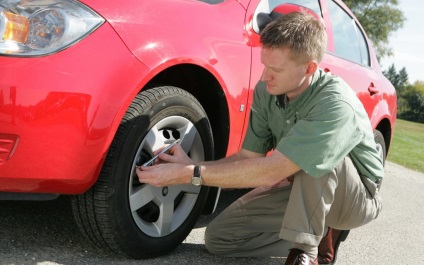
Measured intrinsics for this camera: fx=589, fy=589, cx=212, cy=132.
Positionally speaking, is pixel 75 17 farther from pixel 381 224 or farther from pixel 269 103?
pixel 381 224

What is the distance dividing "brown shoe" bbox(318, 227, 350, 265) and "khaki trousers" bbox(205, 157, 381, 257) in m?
0.17

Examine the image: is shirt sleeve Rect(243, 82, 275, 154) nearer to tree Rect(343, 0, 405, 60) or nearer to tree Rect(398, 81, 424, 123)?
tree Rect(343, 0, 405, 60)

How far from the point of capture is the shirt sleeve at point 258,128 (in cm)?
272

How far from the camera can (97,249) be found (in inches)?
99.6

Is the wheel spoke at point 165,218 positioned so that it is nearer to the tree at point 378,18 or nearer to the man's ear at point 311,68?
the man's ear at point 311,68

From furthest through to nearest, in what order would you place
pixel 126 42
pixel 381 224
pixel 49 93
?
pixel 381 224, pixel 126 42, pixel 49 93

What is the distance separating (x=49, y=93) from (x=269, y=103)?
104cm

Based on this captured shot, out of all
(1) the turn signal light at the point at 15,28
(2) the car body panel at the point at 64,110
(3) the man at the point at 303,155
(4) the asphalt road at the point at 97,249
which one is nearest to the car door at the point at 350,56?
(4) the asphalt road at the point at 97,249

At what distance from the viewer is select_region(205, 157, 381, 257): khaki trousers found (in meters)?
2.42

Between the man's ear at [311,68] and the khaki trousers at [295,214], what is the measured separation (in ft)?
1.33

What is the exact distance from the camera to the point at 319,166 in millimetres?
2322

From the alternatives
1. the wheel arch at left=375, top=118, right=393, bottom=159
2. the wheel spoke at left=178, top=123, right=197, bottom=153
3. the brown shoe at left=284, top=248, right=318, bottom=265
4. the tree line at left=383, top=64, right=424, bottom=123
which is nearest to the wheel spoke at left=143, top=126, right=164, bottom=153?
the wheel spoke at left=178, top=123, right=197, bottom=153

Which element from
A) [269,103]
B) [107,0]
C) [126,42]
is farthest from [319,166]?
[107,0]

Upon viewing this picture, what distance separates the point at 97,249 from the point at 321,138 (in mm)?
1062
